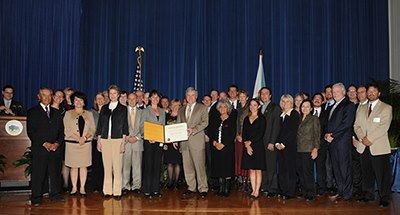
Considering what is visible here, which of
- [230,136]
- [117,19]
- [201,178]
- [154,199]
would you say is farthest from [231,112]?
[117,19]

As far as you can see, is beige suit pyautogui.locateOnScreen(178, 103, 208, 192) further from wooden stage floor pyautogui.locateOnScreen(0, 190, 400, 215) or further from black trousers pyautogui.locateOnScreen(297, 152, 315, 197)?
black trousers pyautogui.locateOnScreen(297, 152, 315, 197)

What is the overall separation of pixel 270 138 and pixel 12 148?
3.92 m

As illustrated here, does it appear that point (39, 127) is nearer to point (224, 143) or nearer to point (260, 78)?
point (224, 143)

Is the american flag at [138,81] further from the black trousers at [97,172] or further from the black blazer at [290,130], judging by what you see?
the black blazer at [290,130]

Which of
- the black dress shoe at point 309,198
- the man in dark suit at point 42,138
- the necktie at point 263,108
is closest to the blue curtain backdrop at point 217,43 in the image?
the necktie at point 263,108

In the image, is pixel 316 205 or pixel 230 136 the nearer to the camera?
pixel 316 205

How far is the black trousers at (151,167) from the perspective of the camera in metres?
6.52

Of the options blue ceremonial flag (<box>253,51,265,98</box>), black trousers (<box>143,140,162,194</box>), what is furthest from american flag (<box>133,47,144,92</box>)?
black trousers (<box>143,140,162,194</box>)

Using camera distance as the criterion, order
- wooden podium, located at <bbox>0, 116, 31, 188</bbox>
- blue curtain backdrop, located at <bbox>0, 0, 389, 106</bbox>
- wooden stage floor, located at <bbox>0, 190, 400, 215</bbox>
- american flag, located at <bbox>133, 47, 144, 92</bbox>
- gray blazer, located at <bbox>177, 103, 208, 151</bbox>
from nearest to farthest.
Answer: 1. wooden stage floor, located at <bbox>0, 190, 400, 215</bbox>
2. gray blazer, located at <bbox>177, 103, 208, 151</bbox>
3. wooden podium, located at <bbox>0, 116, 31, 188</bbox>
4. blue curtain backdrop, located at <bbox>0, 0, 389, 106</bbox>
5. american flag, located at <bbox>133, 47, 144, 92</bbox>

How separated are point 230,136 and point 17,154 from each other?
3301mm

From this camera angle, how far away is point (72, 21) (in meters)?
Answer: 10.2

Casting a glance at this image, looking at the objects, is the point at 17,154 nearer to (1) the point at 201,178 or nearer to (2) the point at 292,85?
(1) the point at 201,178

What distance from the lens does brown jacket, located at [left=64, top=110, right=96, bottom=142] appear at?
6.40 meters

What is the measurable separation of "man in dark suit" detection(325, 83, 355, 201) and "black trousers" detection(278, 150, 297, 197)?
21.3 inches
